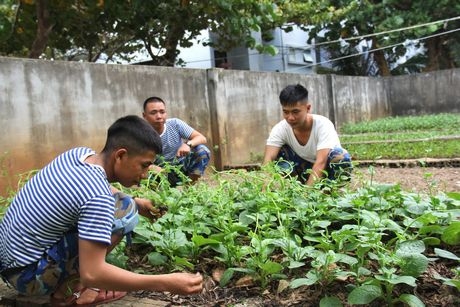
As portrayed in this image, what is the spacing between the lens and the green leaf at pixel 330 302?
186 cm

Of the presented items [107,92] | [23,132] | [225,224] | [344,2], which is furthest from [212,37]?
[225,224]

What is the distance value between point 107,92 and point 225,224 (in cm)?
406

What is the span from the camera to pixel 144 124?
2.04 m

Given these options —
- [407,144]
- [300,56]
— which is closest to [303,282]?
[407,144]

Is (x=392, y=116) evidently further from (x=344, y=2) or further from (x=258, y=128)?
A: (x=258, y=128)

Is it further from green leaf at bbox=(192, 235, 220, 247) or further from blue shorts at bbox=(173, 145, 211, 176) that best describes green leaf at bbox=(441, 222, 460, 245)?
blue shorts at bbox=(173, 145, 211, 176)

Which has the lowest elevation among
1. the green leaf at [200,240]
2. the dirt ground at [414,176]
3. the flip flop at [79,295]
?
the dirt ground at [414,176]

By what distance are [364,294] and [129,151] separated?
1052 millimetres

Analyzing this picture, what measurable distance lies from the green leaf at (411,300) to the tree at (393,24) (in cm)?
1149

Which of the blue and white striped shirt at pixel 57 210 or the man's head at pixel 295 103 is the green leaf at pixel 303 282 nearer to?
the blue and white striped shirt at pixel 57 210

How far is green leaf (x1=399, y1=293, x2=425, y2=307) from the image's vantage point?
69.5 inches

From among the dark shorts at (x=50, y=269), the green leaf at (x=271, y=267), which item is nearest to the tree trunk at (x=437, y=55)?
the green leaf at (x=271, y=267)

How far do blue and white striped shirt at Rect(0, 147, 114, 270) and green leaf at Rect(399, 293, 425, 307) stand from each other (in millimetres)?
1106

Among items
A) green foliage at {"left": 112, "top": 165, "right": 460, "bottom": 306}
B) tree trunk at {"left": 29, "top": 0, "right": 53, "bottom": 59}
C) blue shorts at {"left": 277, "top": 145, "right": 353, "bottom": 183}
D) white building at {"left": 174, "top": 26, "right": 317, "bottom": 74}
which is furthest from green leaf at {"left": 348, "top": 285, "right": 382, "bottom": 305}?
white building at {"left": 174, "top": 26, "right": 317, "bottom": 74}
